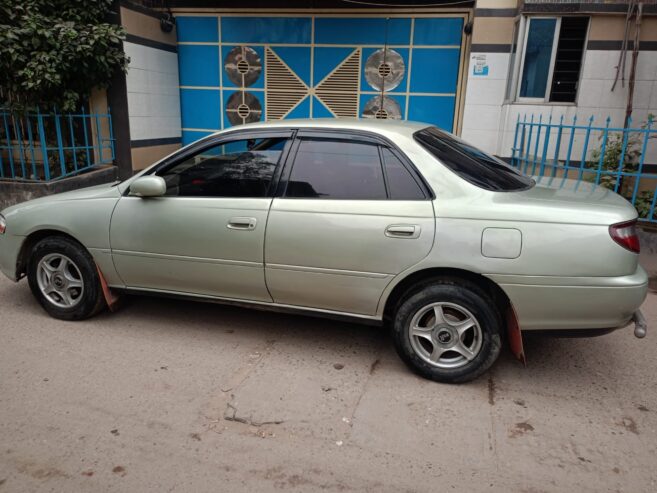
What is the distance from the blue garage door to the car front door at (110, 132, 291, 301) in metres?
5.21

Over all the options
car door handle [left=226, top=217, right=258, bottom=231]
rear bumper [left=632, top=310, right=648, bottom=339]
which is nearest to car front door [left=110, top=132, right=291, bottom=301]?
car door handle [left=226, top=217, right=258, bottom=231]

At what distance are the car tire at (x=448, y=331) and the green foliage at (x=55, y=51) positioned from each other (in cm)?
592

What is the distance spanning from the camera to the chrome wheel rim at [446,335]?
10.5 ft

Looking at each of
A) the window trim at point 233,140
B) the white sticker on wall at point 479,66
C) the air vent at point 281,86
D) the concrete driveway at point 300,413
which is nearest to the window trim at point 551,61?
the white sticker on wall at point 479,66

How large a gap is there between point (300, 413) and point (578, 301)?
1.77 metres

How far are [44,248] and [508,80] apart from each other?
6345 millimetres

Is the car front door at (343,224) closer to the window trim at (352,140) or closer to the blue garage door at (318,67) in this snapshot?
the window trim at (352,140)

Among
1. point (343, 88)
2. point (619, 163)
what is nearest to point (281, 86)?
point (343, 88)

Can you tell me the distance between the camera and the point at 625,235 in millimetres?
2965

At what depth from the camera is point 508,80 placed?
7.32 meters

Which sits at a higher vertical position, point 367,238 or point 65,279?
point 367,238

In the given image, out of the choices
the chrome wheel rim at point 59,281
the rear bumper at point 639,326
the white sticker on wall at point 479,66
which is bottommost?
the chrome wheel rim at point 59,281

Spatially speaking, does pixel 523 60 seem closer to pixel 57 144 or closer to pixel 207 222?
pixel 207 222

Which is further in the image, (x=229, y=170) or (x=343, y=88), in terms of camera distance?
(x=343, y=88)
